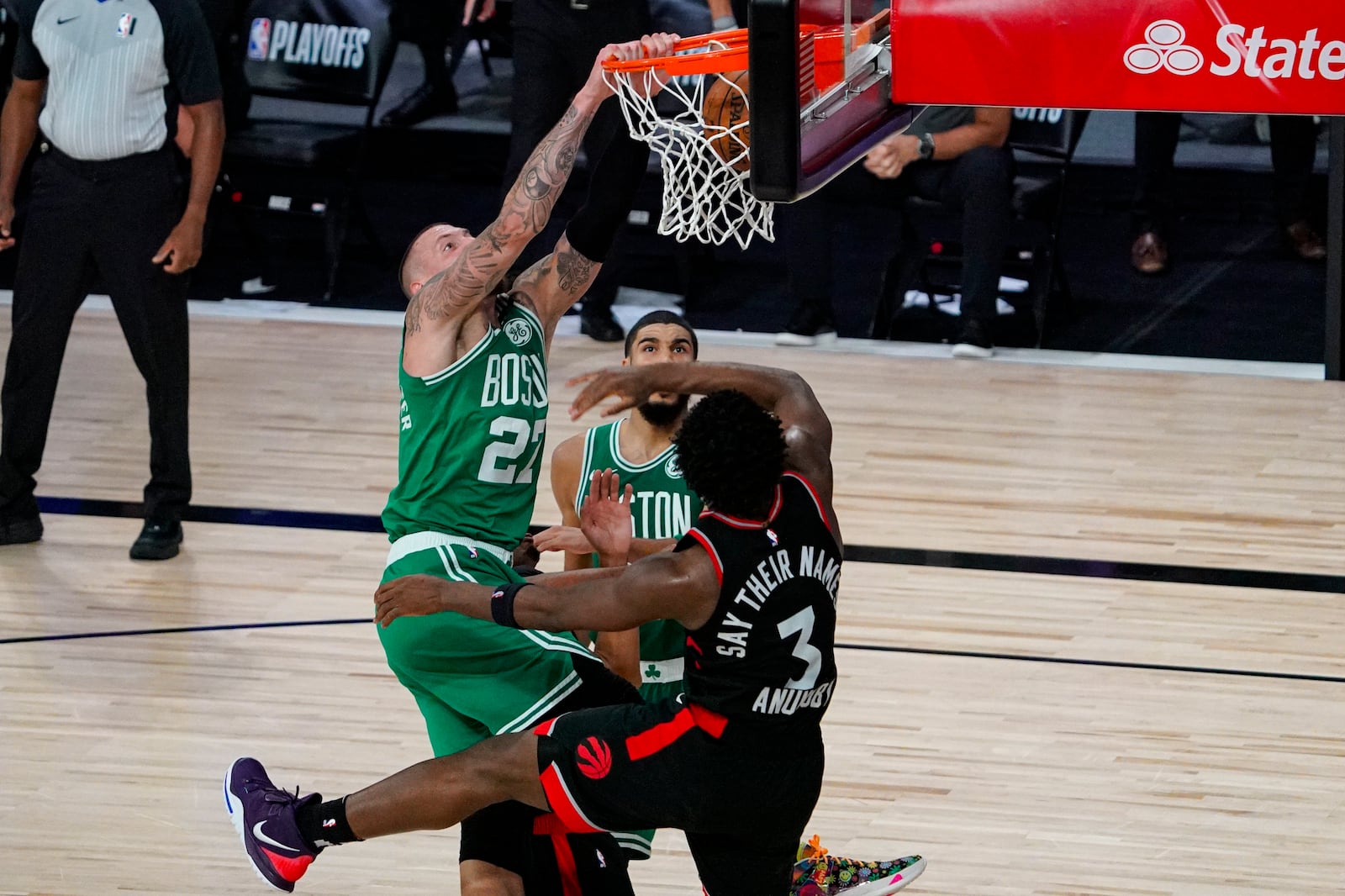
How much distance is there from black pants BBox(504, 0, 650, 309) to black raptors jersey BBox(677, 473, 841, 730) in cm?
553

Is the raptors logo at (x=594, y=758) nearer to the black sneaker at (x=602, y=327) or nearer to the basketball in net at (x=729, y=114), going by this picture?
the basketball in net at (x=729, y=114)

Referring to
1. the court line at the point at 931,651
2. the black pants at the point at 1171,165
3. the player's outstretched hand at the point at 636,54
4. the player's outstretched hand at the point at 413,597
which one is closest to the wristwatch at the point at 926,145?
the black pants at the point at 1171,165

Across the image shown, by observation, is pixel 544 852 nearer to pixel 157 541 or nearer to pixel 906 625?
pixel 906 625

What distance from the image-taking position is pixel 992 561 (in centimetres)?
685

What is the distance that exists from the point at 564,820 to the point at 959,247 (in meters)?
6.56

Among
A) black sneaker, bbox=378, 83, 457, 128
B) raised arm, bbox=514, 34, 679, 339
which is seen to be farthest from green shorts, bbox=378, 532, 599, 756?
black sneaker, bbox=378, 83, 457, 128

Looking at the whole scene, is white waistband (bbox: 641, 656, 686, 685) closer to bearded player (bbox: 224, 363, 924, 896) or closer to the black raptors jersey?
bearded player (bbox: 224, 363, 924, 896)

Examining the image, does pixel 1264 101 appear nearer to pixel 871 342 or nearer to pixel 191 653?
pixel 191 653

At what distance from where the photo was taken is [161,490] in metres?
6.89

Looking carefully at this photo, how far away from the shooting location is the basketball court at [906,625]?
478 centimetres

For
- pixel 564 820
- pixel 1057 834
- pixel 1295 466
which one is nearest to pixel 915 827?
pixel 1057 834

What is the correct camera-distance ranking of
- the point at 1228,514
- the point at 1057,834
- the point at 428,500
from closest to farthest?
the point at 428,500, the point at 1057,834, the point at 1228,514

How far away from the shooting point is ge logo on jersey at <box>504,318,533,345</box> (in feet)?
14.5

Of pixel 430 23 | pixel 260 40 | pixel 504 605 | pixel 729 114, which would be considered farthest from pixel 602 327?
pixel 504 605
